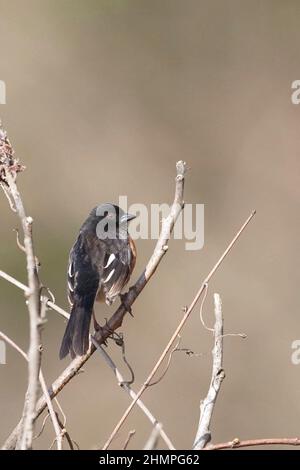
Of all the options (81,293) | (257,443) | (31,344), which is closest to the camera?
(31,344)

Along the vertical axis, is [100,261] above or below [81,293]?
above

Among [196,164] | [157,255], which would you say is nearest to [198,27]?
[196,164]

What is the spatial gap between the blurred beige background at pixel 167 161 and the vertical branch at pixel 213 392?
463cm

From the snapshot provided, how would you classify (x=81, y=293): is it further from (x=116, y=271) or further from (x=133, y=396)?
(x=133, y=396)

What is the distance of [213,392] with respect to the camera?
2.14m

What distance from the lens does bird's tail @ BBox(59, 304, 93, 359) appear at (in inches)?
115

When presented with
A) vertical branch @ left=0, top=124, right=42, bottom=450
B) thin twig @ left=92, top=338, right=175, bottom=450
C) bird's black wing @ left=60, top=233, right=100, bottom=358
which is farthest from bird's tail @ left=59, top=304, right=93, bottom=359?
vertical branch @ left=0, top=124, right=42, bottom=450

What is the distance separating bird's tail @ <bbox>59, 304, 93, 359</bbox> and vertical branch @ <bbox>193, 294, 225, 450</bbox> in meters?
0.65

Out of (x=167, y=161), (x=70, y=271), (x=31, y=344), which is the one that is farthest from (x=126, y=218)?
(x=167, y=161)

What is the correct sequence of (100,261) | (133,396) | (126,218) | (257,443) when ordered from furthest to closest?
1. (126,218)
2. (100,261)
3. (133,396)
4. (257,443)

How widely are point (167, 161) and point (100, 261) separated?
4687mm

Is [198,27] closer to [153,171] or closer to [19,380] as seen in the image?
[153,171]

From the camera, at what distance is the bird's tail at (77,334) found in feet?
9.56

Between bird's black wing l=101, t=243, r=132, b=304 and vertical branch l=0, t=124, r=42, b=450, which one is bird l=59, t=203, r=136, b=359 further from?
vertical branch l=0, t=124, r=42, b=450
